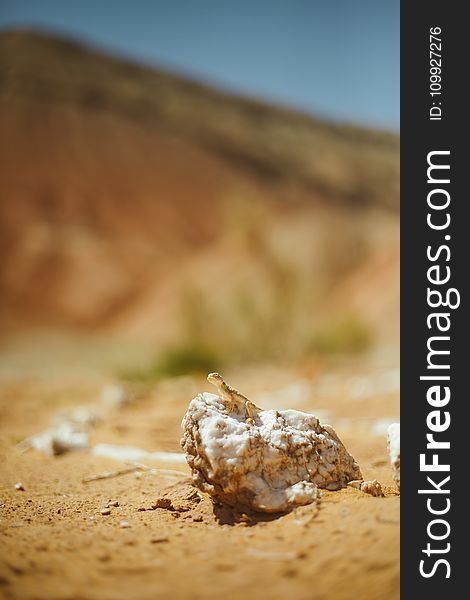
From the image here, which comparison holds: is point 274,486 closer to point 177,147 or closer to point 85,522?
point 85,522

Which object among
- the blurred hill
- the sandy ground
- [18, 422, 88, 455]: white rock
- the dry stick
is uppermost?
the blurred hill

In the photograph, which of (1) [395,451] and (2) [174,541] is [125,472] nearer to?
(2) [174,541]

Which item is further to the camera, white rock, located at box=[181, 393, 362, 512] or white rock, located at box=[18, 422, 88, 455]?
white rock, located at box=[18, 422, 88, 455]

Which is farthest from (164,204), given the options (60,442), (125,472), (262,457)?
(262,457)

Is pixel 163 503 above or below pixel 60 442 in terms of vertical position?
below

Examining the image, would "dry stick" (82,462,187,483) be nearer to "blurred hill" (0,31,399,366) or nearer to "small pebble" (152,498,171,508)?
"small pebble" (152,498,171,508)

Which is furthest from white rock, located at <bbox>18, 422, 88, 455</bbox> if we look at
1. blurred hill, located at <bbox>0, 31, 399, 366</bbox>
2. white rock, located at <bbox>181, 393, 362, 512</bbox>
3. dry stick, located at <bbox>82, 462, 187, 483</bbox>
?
blurred hill, located at <bbox>0, 31, 399, 366</bbox>

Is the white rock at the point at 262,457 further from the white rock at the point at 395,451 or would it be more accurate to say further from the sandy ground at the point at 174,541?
the white rock at the point at 395,451

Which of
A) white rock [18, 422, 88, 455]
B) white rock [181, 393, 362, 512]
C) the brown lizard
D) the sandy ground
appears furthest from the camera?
white rock [18, 422, 88, 455]
